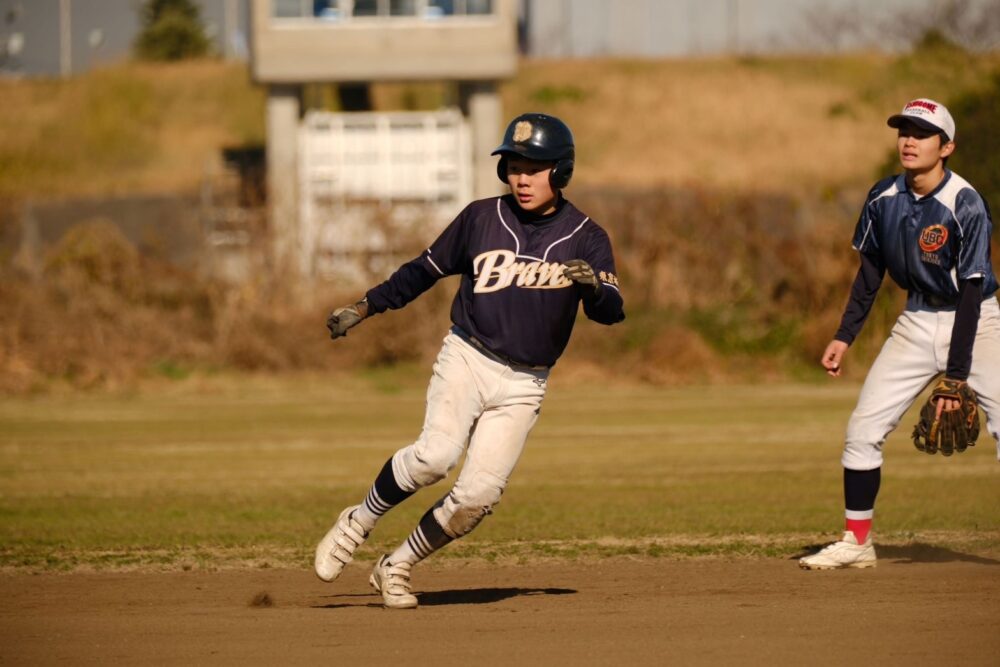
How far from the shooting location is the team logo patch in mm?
7858

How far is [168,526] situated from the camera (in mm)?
11195

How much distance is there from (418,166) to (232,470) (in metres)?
25.4

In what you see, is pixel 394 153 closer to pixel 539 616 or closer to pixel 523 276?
pixel 523 276

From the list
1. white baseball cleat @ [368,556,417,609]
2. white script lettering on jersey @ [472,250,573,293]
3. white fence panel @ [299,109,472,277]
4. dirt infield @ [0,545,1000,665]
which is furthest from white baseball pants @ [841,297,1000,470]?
white fence panel @ [299,109,472,277]

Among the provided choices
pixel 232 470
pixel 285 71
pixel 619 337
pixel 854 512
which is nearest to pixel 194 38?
pixel 285 71

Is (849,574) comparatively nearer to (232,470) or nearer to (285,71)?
(232,470)

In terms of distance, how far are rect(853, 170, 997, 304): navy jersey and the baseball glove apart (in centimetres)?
48

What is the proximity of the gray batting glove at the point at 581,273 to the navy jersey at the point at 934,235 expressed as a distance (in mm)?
2074

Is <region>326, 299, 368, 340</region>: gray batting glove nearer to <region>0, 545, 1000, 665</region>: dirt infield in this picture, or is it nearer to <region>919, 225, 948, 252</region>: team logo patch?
<region>0, 545, 1000, 665</region>: dirt infield

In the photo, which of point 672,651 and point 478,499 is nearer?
point 672,651

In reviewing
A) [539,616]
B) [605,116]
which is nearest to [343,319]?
[539,616]

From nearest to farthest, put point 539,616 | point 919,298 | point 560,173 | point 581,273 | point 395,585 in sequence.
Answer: point 581,273
point 539,616
point 560,173
point 395,585
point 919,298

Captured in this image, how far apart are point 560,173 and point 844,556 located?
2825 mm

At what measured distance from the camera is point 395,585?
7426 mm
